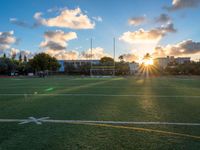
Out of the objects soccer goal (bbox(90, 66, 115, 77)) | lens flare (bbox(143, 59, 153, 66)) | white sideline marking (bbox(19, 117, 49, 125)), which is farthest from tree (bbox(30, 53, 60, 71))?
white sideline marking (bbox(19, 117, 49, 125))

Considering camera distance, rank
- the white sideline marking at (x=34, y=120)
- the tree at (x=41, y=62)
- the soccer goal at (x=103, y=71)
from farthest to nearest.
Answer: the tree at (x=41, y=62) < the soccer goal at (x=103, y=71) < the white sideline marking at (x=34, y=120)

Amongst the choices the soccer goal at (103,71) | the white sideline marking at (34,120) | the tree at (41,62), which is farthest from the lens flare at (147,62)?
the white sideline marking at (34,120)

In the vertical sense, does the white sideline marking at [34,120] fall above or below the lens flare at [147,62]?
below

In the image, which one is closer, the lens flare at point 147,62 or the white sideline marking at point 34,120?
the white sideline marking at point 34,120

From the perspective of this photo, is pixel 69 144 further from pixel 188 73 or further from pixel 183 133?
pixel 188 73

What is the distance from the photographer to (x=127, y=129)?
4941 millimetres

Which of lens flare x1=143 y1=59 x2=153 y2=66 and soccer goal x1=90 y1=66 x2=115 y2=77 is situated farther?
lens flare x1=143 y1=59 x2=153 y2=66

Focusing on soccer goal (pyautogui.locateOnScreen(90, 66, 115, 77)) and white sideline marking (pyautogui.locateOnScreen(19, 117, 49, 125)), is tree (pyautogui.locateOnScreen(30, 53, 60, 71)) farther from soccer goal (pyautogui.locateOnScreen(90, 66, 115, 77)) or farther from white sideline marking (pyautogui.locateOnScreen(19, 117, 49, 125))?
white sideline marking (pyautogui.locateOnScreen(19, 117, 49, 125))

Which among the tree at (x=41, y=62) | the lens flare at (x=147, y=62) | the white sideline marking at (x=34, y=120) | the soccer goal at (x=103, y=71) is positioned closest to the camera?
the white sideline marking at (x=34, y=120)

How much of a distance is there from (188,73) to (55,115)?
79.7m

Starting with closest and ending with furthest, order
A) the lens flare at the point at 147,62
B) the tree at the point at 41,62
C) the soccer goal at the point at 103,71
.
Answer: the soccer goal at the point at 103,71 → the tree at the point at 41,62 → the lens flare at the point at 147,62

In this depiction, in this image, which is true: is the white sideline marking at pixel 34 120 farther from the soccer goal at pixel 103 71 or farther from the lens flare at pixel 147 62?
the lens flare at pixel 147 62

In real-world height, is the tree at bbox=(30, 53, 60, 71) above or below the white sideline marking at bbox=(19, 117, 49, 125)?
above

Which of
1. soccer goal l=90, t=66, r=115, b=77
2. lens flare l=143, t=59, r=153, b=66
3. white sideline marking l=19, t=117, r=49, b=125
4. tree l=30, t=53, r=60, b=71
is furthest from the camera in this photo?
A: lens flare l=143, t=59, r=153, b=66
